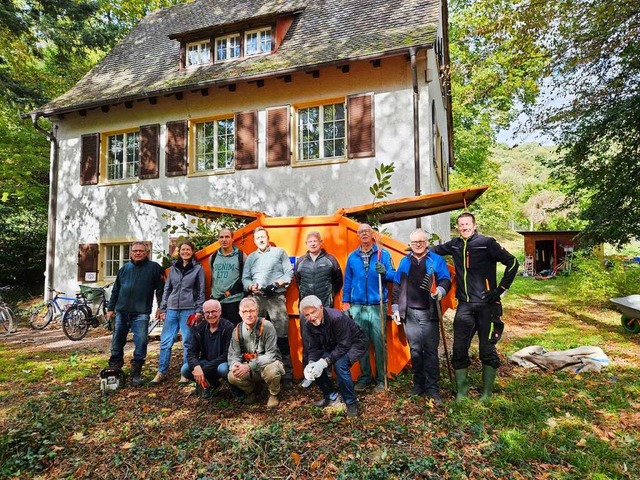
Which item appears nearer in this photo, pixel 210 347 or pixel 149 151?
pixel 210 347

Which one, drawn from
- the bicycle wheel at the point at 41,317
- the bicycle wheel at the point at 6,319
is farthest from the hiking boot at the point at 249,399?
the bicycle wheel at the point at 41,317

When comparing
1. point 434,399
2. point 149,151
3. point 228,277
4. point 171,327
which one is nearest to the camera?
point 434,399

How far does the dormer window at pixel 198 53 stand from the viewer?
11.5 metres

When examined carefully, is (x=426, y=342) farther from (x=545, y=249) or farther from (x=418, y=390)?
(x=545, y=249)

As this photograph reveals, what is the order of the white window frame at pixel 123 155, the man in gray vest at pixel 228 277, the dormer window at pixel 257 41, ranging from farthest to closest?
the white window frame at pixel 123 155 < the dormer window at pixel 257 41 < the man in gray vest at pixel 228 277

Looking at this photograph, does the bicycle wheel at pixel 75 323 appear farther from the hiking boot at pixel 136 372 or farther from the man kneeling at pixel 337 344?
the man kneeling at pixel 337 344

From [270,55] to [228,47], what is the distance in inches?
59.0

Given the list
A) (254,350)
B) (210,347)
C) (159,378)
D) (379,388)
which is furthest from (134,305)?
(379,388)

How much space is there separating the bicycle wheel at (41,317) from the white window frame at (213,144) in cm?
517

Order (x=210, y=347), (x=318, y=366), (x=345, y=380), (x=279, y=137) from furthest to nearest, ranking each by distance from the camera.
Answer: (x=279, y=137) → (x=210, y=347) → (x=345, y=380) → (x=318, y=366)

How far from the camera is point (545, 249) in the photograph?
22234mm

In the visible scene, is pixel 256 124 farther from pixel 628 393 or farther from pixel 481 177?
pixel 481 177

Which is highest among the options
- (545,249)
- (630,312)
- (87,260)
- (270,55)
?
(270,55)

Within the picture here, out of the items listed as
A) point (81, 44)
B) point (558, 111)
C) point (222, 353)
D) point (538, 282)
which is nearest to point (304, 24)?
point (558, 111)
